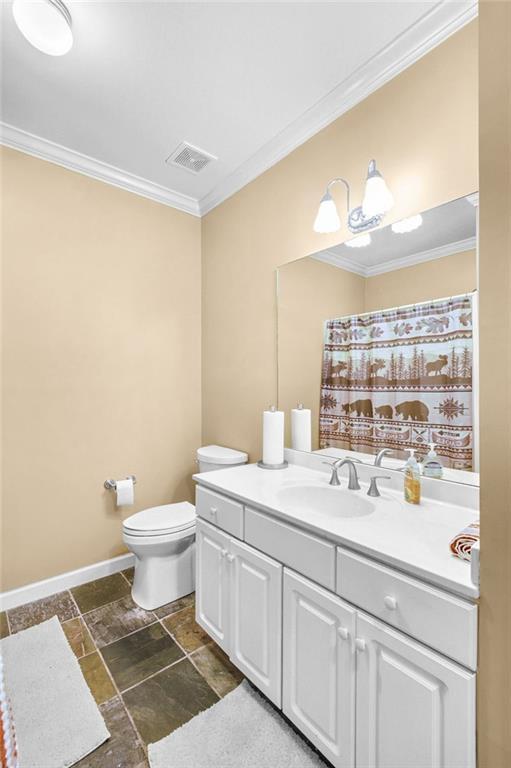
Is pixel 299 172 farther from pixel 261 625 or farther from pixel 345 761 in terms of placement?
pixel 345 761

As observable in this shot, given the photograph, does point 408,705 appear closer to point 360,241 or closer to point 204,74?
point 360,241

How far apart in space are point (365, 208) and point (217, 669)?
2129 millimetres

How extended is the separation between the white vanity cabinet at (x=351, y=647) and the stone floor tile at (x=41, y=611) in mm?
1063

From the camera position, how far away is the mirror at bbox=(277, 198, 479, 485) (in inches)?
51.8

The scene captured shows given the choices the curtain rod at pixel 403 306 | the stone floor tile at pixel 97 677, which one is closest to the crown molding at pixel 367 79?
the curtain rod at pixel 403 306

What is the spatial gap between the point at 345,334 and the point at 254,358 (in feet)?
2.28

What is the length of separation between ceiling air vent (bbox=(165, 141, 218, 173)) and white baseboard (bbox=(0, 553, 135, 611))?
102 inches

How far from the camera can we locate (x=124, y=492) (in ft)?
7.47

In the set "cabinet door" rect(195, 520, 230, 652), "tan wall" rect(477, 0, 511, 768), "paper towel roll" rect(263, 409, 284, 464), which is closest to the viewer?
"tan wall" rect(477, 0, 511, 768)

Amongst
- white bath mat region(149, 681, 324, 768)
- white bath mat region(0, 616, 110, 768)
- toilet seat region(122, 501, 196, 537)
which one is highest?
toilet seat region(122, 501, 196, 537)

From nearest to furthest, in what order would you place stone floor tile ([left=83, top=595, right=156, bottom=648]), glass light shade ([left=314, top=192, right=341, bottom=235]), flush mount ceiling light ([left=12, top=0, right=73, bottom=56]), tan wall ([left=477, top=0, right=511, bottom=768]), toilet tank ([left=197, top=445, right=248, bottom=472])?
tan wall ([left=477, top=0, right=511, bottom=768]), flush mount ceiling light ([left=12, top=0, right=73, bottom=56]), glass light shade ([left=314, top=192, right=341, bottom=235]), stone floor tile ([left=83, top=595, right=156, bottom=648]), toilet tank ([left=197, top=445, right=248, bottom=472])

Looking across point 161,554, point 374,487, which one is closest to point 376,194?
point 374,487

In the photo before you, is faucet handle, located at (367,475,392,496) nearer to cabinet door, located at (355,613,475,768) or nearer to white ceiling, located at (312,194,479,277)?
cabinet door, located at (355,613,475,768)

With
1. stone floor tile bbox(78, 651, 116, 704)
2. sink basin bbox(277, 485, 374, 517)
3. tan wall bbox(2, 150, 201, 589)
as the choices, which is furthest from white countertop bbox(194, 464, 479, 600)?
tan wall bbox(2, 150, 201, 589)
